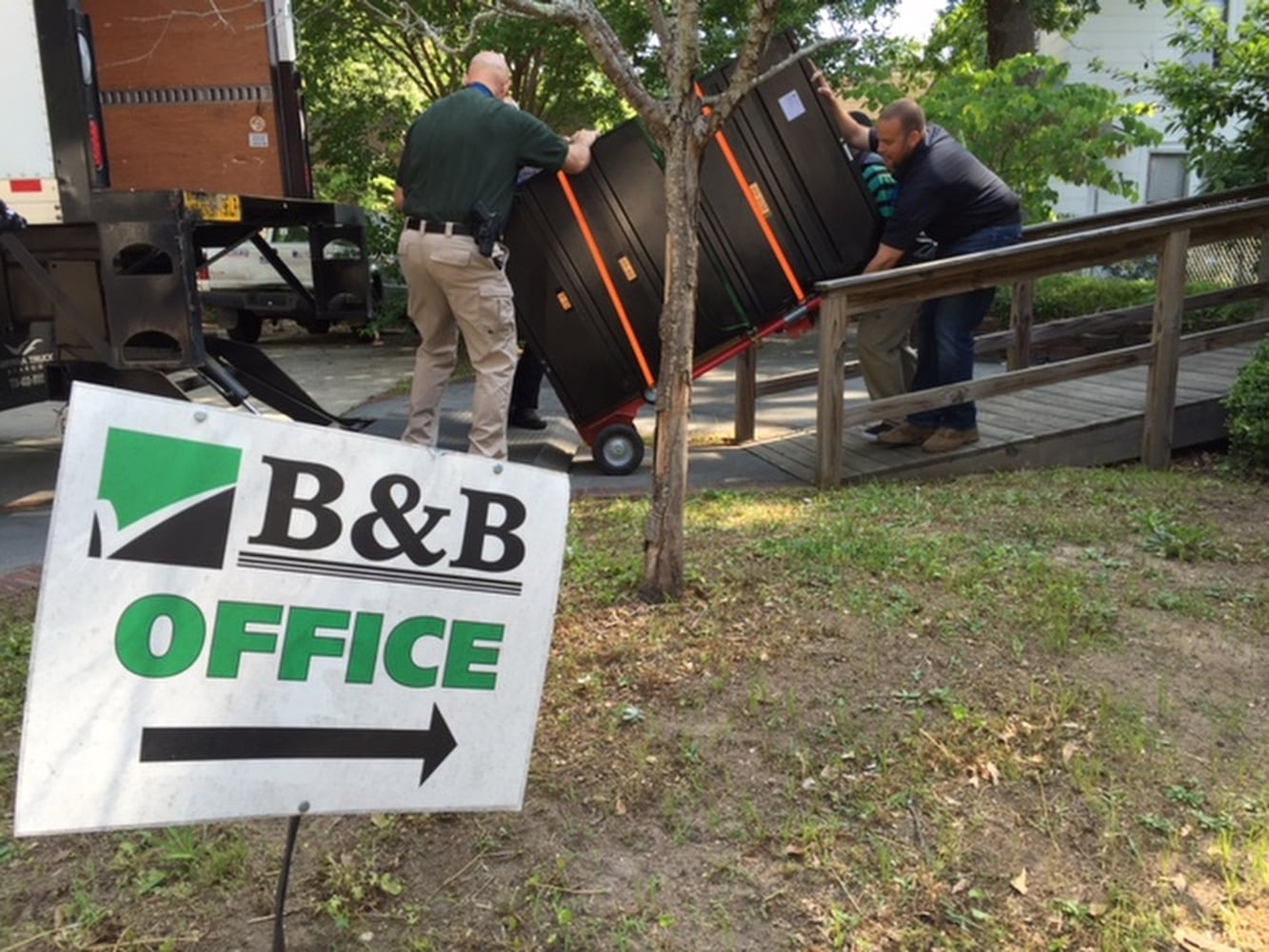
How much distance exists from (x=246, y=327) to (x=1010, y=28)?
1121 centimetres

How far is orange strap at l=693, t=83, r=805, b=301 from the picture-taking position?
20.2 feet

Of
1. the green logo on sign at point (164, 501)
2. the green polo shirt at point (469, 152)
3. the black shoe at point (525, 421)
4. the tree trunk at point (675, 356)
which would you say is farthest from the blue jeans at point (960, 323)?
the green logo on sign at point (164, 501)

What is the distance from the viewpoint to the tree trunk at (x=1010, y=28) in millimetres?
14188

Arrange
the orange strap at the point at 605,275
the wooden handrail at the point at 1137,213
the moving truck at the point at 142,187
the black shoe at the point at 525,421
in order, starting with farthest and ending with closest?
the wooden handrail at the point at 1137,213 < the black shoe at the point at 525,421 < the orange strap at the point at 605,275 < the moving truck at the point at 142,187

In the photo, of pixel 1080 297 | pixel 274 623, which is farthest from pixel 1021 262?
pixel 1080 297

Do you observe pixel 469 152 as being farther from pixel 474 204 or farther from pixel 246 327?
pixel 246 327

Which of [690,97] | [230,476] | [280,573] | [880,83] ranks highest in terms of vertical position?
[880,83]

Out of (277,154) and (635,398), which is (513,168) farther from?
(277,154)

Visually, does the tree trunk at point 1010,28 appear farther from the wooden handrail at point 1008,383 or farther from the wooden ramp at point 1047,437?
the wooden handrail at point 1008,383

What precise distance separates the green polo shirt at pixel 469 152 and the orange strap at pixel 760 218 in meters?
1.22

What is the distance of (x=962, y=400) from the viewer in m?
5.82

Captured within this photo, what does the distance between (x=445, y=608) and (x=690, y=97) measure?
2.01 meters

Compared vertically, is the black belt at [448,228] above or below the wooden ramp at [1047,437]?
above

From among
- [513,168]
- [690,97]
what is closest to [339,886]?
[690,97]
